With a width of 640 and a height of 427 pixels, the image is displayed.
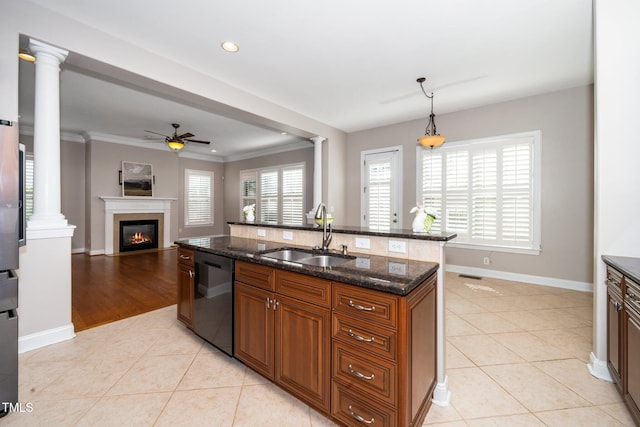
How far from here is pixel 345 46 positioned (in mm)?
2881

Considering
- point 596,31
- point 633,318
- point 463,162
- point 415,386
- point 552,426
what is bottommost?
point 552,426

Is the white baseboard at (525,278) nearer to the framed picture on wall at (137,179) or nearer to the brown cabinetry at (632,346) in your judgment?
the brown cabinetry at (632,346)

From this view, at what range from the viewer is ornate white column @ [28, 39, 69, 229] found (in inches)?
92.6

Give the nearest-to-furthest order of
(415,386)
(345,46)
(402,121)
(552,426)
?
(415,386)
(552,426)
(345,46)
(402,121)

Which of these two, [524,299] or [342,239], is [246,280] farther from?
[524,299]

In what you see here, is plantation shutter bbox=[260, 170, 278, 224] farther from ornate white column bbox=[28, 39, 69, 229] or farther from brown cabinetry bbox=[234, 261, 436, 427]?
brown cabinetry bbox=[234, 261, 436, 427]

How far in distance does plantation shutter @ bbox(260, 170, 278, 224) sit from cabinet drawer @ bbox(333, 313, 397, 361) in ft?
21.8

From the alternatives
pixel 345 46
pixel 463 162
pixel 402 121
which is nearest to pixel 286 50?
pixel 345 46

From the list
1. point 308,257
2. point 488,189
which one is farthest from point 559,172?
point 308,257

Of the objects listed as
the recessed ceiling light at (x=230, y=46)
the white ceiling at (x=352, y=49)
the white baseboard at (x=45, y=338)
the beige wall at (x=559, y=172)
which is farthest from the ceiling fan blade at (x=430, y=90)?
the white baseboard at (x=45, y=338)

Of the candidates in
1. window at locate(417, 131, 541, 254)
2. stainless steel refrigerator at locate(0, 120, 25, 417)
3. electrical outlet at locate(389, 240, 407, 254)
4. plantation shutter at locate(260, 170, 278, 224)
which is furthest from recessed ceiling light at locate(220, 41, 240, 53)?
plantation shutter at locate(260, 170, 278, 224)

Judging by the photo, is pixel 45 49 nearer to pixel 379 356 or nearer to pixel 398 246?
pixel 398 246

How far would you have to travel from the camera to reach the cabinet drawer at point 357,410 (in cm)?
131

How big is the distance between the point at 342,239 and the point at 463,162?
142 inches
